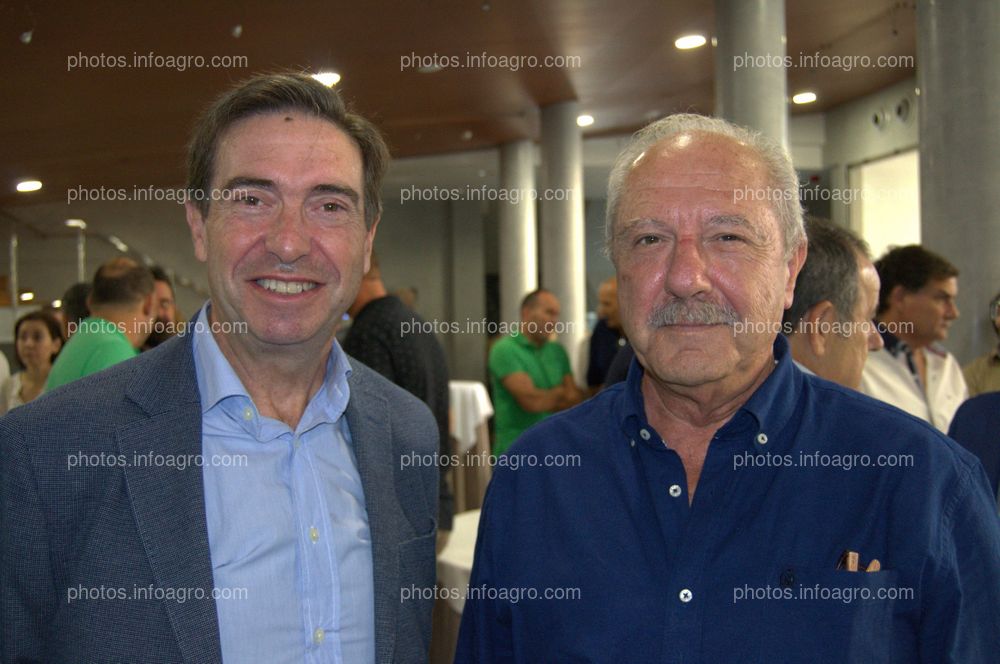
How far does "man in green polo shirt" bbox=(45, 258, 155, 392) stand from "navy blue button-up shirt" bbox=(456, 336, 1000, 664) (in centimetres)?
233

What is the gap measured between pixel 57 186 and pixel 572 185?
7.55 meters

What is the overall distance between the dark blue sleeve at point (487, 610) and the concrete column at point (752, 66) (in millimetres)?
4519

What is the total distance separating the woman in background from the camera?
5.75m

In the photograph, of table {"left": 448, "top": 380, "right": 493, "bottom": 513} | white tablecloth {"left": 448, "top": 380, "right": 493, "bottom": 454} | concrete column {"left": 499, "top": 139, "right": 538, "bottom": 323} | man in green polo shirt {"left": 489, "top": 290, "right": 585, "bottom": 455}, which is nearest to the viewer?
man in green polo shirt {"left": 489, "top": 290, "right": 585, "bottom": 455}

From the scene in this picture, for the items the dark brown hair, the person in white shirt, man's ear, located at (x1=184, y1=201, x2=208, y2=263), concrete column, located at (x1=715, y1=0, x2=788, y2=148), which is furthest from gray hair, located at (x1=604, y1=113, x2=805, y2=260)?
the dark brown hair

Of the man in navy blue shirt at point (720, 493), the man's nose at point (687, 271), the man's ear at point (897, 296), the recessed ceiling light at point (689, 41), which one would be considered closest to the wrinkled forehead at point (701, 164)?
the man in navy blue shirt at point (720, 493)

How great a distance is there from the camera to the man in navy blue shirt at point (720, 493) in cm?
133

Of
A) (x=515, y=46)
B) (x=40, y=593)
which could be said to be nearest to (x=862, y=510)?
(x=40, y=593)

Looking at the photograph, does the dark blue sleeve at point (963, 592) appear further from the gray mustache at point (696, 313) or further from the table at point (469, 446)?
the table at point (469, 446)

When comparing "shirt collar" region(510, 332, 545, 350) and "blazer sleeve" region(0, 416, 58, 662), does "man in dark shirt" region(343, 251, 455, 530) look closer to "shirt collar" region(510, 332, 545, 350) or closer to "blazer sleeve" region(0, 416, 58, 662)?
"shirt collar" region(510, 332, 545, 350)

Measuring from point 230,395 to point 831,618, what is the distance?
102cm

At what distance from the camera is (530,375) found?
5.82 metres

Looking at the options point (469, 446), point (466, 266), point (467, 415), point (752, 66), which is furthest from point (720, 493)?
point (466, 266)

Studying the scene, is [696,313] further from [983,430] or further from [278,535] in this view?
[983,430]
